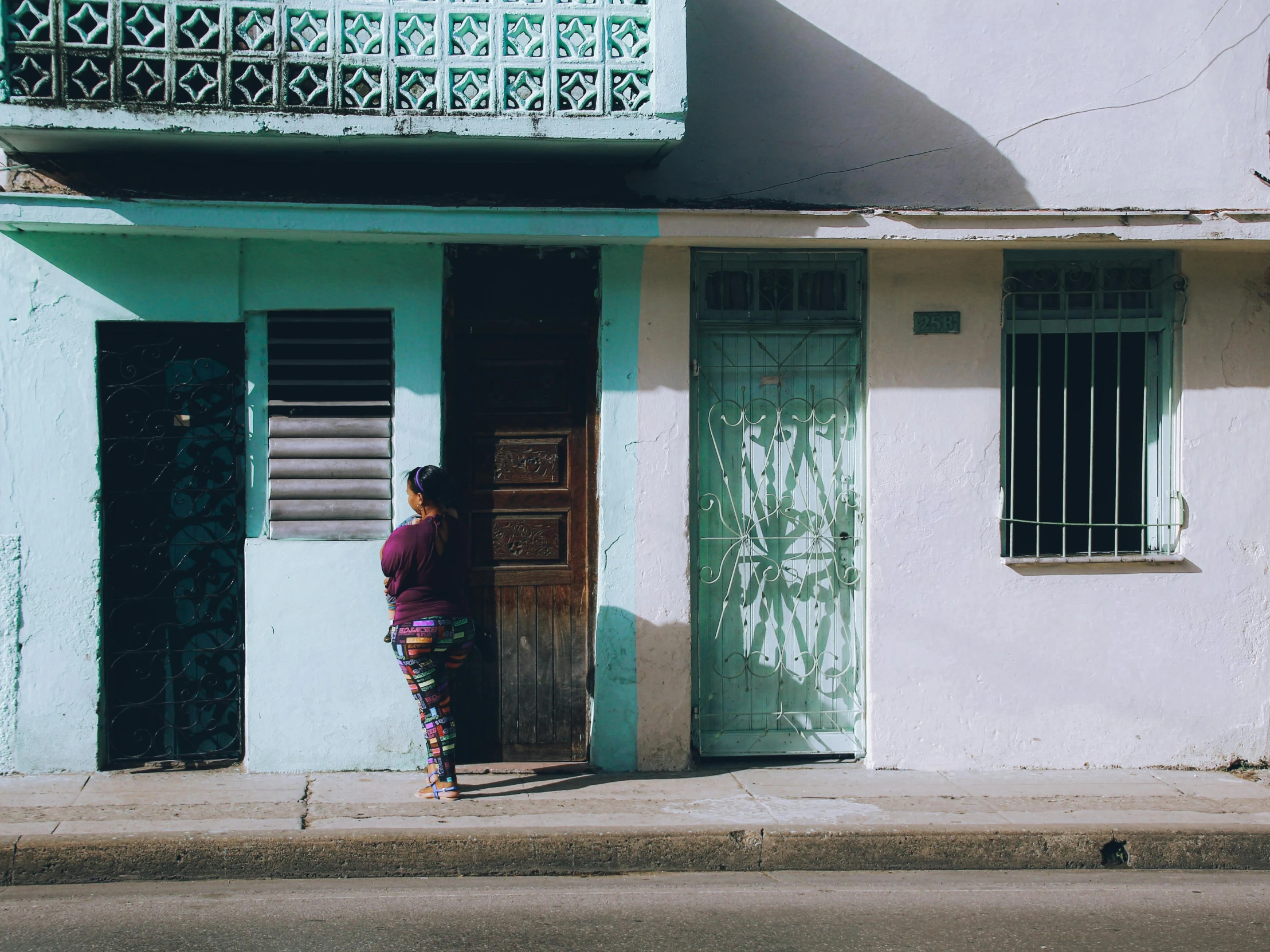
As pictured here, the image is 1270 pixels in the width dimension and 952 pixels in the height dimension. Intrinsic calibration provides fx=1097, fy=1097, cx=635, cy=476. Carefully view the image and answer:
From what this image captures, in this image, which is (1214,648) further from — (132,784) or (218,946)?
(132,784)

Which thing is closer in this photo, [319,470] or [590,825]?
[590,825]

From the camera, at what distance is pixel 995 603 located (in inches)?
262

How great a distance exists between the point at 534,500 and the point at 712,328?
1502mm

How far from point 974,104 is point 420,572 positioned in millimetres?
4428

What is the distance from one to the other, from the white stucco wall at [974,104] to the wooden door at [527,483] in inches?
40.7

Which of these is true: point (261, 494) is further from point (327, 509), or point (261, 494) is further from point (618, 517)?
point (618, 517)

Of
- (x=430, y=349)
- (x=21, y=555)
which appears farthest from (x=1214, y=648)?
(x=21, y=555)

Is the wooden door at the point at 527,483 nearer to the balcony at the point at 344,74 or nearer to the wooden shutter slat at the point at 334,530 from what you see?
the wooden shutter slat at the point at 334,530

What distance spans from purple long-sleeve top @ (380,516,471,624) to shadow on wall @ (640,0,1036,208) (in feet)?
8.53

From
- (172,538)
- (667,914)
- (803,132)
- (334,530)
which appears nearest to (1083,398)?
(803,132)

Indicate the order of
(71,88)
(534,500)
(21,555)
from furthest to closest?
(534,500) → (21,555) → (71,88)

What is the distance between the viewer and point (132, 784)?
6.04 m

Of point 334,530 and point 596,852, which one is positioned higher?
point 334,530

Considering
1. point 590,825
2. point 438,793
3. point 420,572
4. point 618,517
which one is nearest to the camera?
point 590,825
